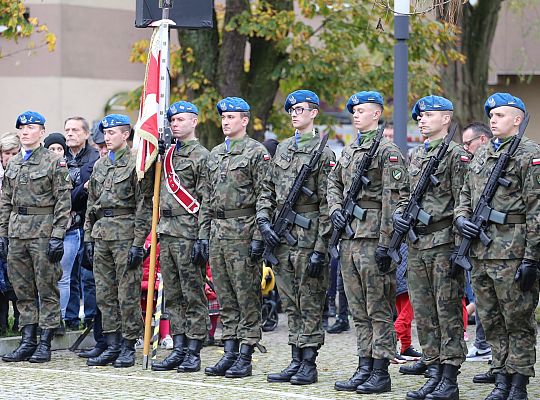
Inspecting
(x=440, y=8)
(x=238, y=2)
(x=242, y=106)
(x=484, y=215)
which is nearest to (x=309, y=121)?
(x=242, y=106)

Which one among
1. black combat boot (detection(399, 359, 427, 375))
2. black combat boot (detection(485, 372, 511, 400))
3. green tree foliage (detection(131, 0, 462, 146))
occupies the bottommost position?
black combat boot (detection(399, 359, 427, 375))

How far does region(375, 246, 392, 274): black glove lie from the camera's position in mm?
9383

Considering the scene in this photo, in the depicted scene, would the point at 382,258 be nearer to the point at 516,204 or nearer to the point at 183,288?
the point at 516,204

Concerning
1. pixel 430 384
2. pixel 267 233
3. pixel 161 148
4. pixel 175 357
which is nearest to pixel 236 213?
Answer: pixel 267 233

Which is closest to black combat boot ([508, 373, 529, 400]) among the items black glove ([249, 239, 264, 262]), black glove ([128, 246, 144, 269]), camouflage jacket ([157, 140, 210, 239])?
black glove ([249, 239, 264, 262])

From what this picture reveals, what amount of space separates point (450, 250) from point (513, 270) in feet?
2.20

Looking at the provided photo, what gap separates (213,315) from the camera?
1255cm

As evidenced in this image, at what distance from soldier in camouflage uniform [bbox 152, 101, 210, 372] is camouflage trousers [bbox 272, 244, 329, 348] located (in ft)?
2.79

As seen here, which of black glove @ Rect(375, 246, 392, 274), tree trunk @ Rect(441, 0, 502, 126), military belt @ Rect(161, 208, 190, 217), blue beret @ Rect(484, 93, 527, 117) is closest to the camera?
blue beret @ Rect(484, 93, 527, 117)

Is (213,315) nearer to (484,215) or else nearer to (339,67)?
(484,215)

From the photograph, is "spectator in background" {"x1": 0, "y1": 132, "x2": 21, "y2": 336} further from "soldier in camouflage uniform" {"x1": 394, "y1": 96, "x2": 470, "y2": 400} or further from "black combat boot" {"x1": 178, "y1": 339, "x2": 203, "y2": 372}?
"soldier in camouflage uniform" {"x1": 394, "y1": 96, "x2": 470, "y2": 400}

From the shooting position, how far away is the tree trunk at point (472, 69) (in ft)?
68.4

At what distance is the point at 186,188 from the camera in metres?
10.8

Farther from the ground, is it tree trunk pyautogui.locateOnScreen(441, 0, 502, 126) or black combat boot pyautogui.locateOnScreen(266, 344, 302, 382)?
tree trunk pyautogui.locateOnScreen(441, 0, 502, 126)
